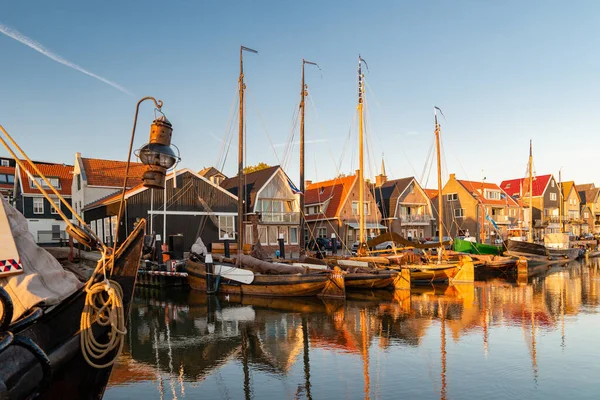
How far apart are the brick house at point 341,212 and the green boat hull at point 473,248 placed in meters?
12.4

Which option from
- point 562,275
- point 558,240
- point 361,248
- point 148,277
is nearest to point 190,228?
point 148,277

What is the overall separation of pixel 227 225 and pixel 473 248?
1985 cm

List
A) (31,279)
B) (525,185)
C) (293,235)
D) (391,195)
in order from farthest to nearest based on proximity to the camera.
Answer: (525,185) < (391,195) < (293,235) < (31,279)

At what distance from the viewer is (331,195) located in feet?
171

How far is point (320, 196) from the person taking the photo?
2096 inches

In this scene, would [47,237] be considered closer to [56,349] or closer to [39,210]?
[39,210]

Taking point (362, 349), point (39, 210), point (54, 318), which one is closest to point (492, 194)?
point (39, 210)

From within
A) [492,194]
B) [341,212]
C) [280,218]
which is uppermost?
[492,194]

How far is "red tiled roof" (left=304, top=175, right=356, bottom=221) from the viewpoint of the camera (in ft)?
166

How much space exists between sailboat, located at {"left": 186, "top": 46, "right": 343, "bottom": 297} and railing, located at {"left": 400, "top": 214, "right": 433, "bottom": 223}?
33944mm

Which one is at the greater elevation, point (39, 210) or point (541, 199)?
point (541, 199)

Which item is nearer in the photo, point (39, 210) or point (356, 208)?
point (39, 210)

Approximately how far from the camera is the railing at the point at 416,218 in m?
56.0

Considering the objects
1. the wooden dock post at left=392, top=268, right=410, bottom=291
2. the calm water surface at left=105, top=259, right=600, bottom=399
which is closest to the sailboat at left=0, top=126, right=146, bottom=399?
the calm water surface at left=105, top=259, right=600, bottom=399
